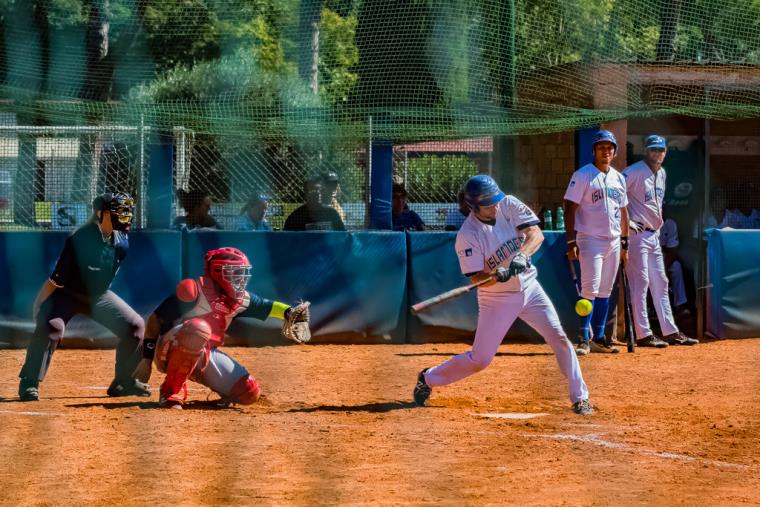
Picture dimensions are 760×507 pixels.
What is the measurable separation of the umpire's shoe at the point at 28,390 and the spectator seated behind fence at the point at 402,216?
4812 millimetres

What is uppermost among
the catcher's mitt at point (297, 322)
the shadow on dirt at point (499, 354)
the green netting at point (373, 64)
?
the green netting at point (373, 64)

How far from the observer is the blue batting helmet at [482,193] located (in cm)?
656

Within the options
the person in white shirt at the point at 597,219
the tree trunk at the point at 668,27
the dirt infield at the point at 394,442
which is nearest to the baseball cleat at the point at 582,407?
the dirt infield at the point at 394,442

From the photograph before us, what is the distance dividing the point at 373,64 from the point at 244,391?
296 inches

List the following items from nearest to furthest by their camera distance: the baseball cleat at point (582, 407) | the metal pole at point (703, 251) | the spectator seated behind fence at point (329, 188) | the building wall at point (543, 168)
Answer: the baseball cleat at point (582, 407), the spectator seated behind fence at point (329, 188), the metal pole at point (703, 251), the building wall at point (543, 168)

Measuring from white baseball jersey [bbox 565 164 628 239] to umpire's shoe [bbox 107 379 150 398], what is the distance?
4.08 meters

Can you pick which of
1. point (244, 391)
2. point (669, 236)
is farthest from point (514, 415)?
point (669, 236)

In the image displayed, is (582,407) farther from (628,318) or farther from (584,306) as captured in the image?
(628,318)

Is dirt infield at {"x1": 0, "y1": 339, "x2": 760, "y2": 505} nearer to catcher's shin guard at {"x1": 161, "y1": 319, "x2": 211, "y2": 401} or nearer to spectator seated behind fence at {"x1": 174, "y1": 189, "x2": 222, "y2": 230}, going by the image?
catcher's shin guard at {"x1": 161, "y1": 319, "x2": 211, "y2": 401}

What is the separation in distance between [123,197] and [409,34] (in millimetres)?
7603

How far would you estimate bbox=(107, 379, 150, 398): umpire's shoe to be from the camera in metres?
7.46

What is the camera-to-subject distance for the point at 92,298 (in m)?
7.45

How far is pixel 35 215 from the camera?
35.1 feet

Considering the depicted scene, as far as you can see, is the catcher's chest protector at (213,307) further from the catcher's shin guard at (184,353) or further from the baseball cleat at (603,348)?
the baseball cleat at (603,348)
